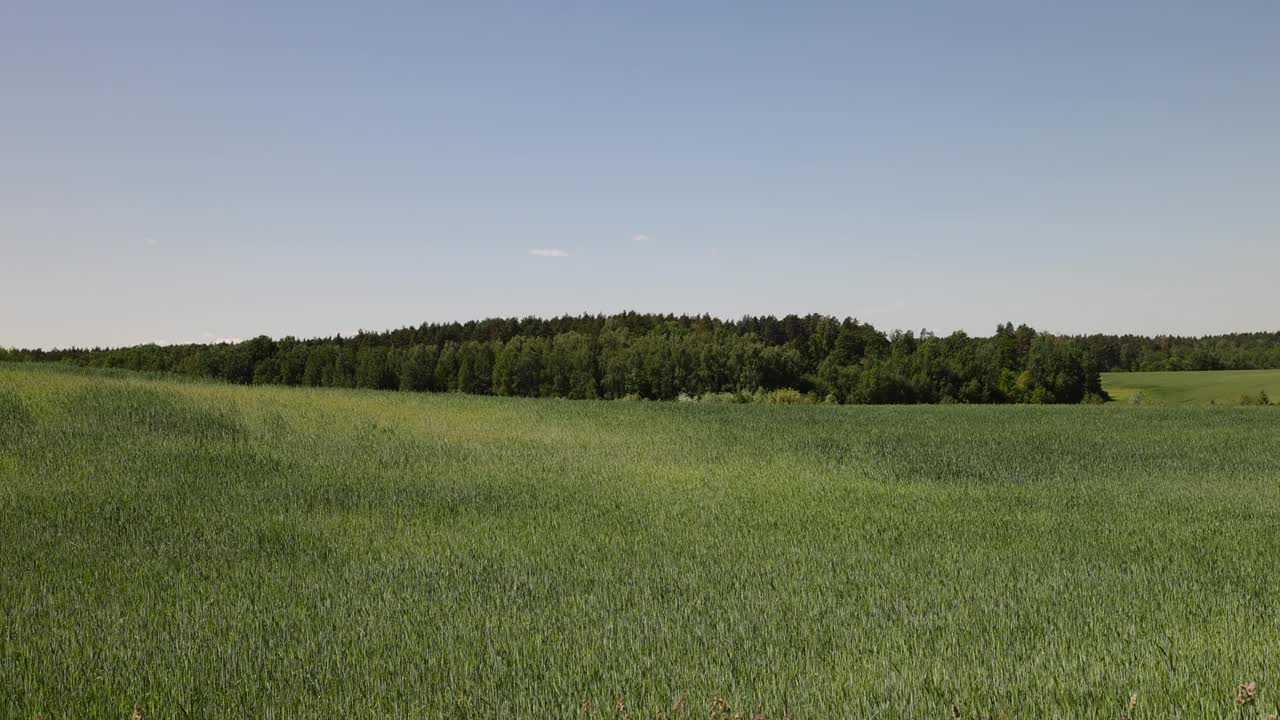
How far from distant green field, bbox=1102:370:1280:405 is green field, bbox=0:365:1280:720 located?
65.8 m

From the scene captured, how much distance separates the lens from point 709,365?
83438 millimetres

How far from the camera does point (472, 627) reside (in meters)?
8.12

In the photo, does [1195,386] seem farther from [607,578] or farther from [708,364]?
[607,578]

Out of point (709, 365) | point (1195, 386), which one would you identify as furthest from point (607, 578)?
point (1195, 386)

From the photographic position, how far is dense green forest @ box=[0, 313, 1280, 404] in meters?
81.9

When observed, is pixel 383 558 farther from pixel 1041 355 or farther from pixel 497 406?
pixel 1041 355

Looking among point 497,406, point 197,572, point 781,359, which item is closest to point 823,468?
point 197,572

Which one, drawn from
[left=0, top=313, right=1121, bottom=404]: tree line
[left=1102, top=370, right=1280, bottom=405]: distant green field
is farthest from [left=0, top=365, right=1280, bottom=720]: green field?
[left=1102, top=370, right=1280, bottom=405]: distant green field

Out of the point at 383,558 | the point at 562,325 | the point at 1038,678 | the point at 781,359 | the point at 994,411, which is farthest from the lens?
the point at 562,325

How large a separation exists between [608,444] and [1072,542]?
14.8 meters

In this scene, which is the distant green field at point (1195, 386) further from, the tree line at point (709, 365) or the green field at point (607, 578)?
the green field at point (607, 578)

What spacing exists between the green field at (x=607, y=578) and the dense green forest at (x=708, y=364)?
45254 millimetres

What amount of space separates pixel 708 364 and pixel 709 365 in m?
0.14

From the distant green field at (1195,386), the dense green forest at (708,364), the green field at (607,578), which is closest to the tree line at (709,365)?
the dense green forest at (708,364)
